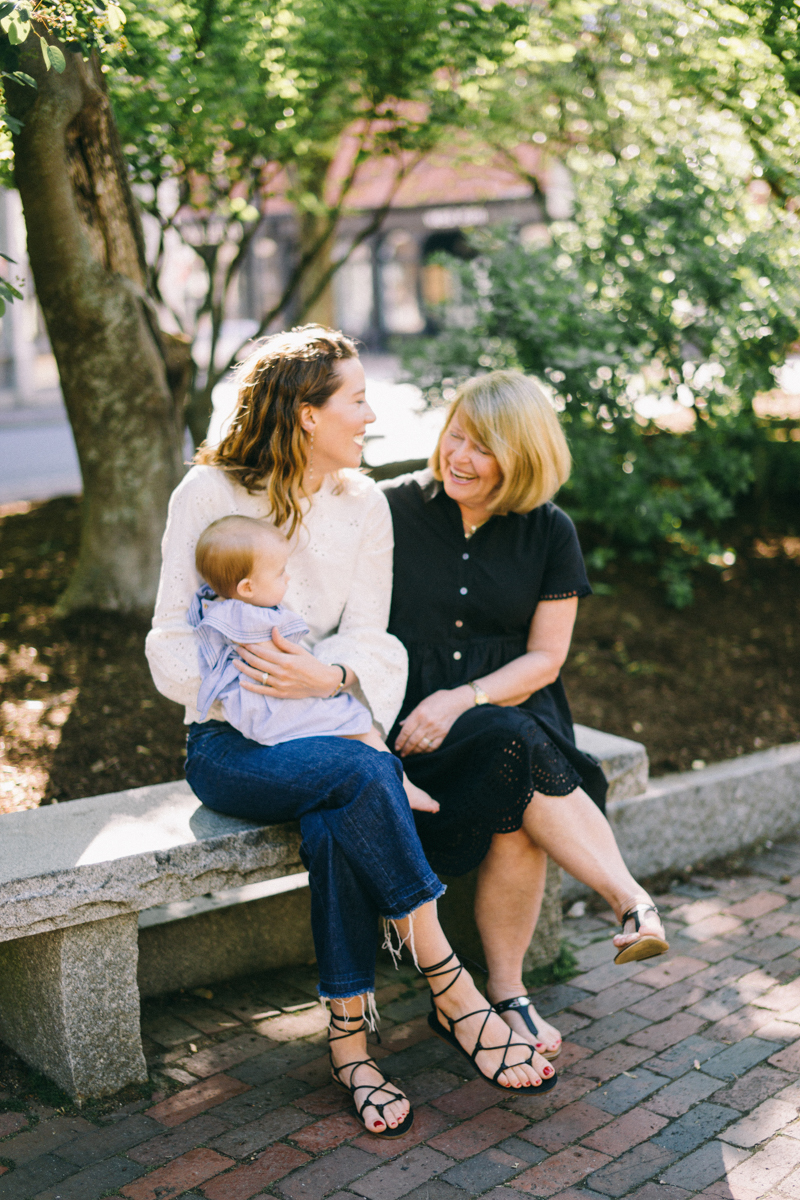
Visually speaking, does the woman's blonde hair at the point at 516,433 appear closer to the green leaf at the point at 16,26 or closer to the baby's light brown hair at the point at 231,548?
the baby's light brown hair at the point at 231,548

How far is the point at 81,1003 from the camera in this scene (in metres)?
2.50

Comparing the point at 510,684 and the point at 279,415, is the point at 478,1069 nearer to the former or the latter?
the point at 510,684

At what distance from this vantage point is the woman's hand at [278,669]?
106 inches

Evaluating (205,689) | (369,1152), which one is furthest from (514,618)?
(369,1152)

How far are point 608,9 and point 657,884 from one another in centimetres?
358

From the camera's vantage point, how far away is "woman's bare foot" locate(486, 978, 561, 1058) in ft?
8.95

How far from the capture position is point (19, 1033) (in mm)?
2682

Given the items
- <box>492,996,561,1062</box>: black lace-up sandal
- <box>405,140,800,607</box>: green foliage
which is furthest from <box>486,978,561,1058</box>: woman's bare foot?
<box>405,140,800,607</box>: green foliage

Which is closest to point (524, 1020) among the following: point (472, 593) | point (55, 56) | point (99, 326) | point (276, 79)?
point (472, 593)

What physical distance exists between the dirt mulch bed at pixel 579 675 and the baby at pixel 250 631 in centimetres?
91

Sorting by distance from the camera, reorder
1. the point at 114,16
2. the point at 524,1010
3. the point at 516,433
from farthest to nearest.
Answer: the point at 516,433
the point at 524,1010
the point at 114,16

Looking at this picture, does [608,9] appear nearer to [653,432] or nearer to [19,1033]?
[653,432]

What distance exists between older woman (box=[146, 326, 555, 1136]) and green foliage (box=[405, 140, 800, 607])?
207cm

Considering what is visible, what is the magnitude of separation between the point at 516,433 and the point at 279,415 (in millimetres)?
610
